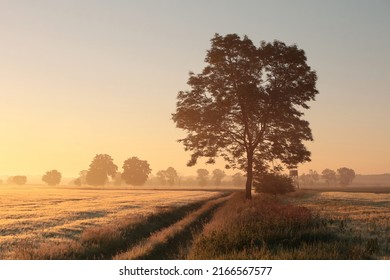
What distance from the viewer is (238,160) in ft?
127

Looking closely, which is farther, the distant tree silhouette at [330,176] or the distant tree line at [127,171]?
the distant tree silhouette at [330,176]

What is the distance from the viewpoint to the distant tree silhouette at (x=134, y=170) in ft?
334

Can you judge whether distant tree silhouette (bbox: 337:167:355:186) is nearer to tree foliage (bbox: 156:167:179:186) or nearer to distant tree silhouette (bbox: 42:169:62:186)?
tree foliage (bbox: 156:167:179:186)

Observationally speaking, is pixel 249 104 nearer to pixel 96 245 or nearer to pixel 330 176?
pixel 96 245

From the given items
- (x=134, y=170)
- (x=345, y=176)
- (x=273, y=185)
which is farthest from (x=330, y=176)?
(x=273, y=185)

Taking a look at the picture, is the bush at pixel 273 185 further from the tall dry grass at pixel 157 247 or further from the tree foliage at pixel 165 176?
the tree foliage at pixel 165 176

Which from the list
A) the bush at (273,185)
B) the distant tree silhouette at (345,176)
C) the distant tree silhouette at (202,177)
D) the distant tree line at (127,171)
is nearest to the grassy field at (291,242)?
the bush at (273,185)

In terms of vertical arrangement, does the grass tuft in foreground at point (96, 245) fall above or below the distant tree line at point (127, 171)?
below

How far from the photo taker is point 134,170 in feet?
337

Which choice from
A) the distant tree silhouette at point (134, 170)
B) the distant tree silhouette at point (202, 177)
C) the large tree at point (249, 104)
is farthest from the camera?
the distant tree silhouette at point (202, 177)

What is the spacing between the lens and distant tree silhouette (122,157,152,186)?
4006 inches

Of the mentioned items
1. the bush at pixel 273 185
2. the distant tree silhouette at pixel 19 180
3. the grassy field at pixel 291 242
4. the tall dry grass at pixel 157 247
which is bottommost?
the tall dry grass at pixel 157 247
